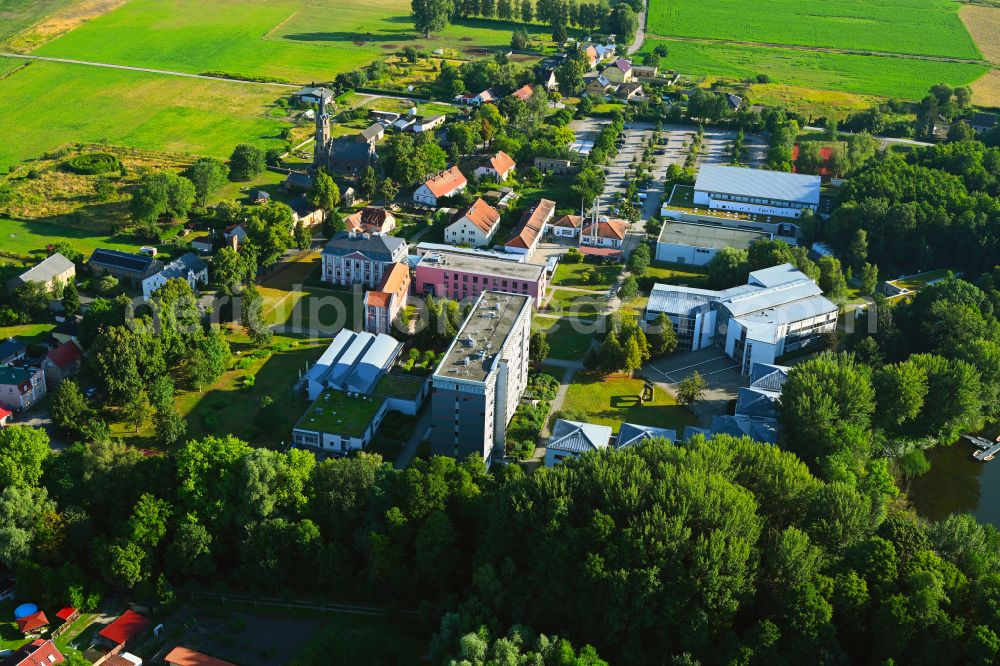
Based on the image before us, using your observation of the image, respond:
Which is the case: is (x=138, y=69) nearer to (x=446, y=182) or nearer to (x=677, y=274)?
(x=446, y=182)

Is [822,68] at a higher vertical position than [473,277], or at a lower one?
higher

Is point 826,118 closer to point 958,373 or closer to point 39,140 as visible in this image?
point 958,373

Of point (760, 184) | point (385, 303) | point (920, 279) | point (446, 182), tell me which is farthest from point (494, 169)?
point (920, 279)

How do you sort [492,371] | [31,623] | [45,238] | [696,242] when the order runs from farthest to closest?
1. [696,242]
2. [45,238]
3. [492,371]
4. [31,623]

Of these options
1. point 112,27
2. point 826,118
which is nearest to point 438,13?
point 112,27

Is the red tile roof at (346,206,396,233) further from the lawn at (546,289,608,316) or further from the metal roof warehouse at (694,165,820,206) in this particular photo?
the metal roof warehouse at (694,165,820,206)

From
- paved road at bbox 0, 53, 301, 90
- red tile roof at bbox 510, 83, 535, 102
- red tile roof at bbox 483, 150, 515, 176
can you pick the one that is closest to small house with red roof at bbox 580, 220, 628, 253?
red tile roof at bbox 483, 150, 515, 176
